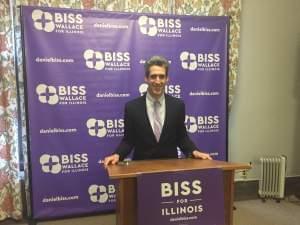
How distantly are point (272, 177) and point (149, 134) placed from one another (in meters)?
2.04

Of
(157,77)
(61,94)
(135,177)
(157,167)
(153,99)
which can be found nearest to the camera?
(135,177)

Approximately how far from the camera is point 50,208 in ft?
10.1

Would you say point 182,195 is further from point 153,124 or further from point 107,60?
point 107,60

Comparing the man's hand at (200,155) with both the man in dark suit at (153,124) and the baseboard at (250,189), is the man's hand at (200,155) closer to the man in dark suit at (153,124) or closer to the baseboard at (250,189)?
the man in dark suit at (153,124)

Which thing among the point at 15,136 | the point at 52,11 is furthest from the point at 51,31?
the point at 15,136

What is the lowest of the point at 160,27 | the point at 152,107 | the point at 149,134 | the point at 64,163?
the point at 64,163

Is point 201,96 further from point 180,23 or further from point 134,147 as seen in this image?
point 134,147

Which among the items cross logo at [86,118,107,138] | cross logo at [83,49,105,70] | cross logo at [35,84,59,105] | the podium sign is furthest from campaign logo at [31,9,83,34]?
the podium sign

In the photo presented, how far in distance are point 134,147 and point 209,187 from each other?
758 mm

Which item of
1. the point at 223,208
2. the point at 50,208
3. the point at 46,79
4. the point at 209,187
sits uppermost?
the point at 46,79

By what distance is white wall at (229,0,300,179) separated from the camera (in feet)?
12.1

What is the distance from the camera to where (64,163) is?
308cm

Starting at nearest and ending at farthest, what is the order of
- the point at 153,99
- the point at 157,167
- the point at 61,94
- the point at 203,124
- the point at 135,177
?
the point at 135,177 → the point at 157,167 → the point at 153,99 → the point at 61,94 → the point at 203,124

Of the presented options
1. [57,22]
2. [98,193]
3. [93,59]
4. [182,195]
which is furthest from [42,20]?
[182,195]
